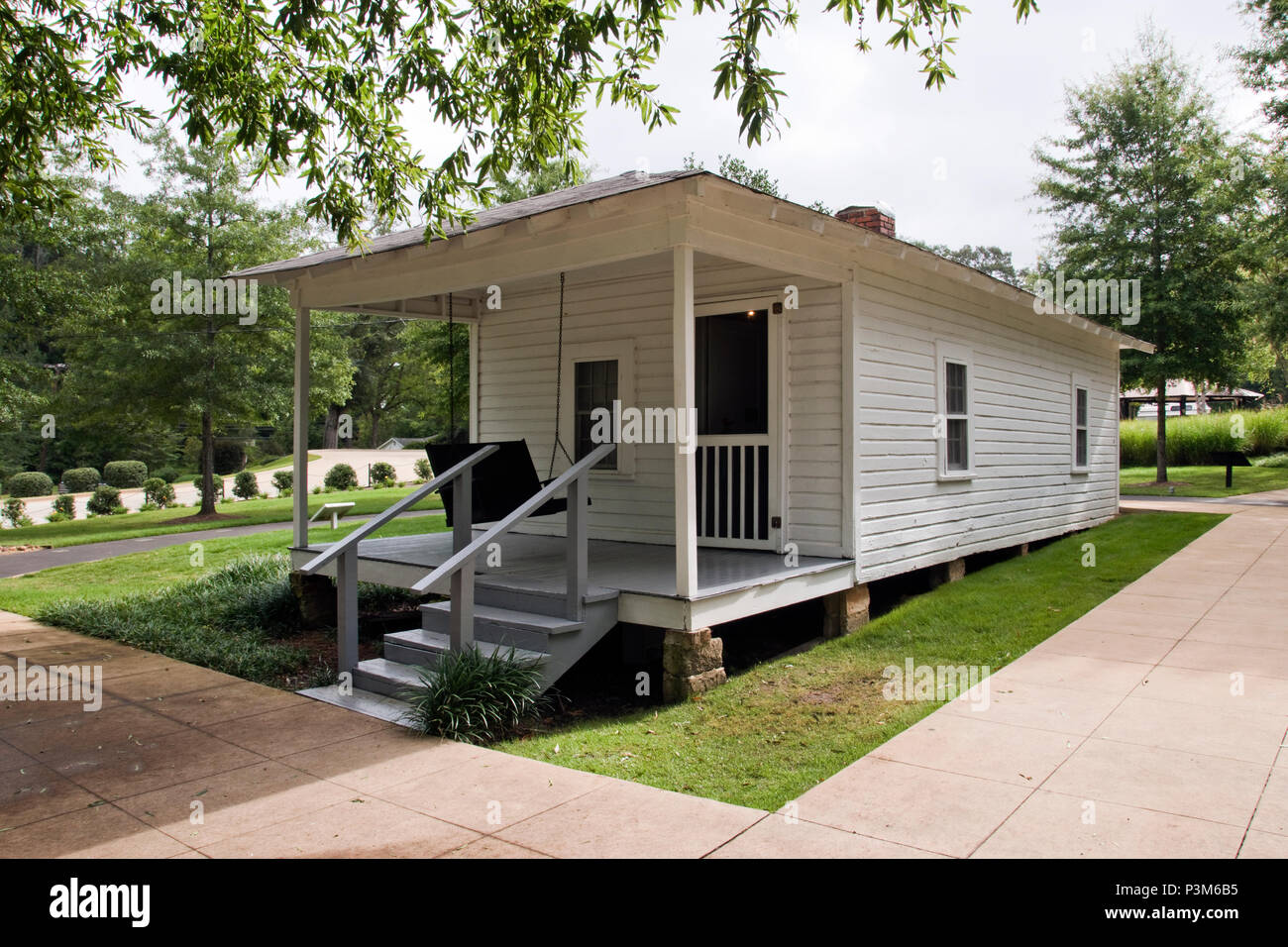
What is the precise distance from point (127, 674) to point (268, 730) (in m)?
2.08

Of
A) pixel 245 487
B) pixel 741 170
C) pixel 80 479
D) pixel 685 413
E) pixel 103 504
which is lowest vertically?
pixel 103 504

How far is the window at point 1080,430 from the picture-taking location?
12093mm

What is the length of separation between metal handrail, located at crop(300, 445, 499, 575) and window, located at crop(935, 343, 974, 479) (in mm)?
→ 4295

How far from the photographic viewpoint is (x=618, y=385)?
8.23 metres

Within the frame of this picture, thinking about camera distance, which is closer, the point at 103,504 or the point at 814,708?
the point at 814,708

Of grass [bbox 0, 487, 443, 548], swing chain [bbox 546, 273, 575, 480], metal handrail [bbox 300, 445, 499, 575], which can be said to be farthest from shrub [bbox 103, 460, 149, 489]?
metal handrail [bbox 300, 445, 499, 575]

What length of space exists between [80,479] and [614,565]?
28.0 meters

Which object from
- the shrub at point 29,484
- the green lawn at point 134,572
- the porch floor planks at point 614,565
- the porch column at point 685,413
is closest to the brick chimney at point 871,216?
the porch floor planks at point 614,565

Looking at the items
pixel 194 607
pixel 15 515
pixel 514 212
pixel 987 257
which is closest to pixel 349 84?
pixel 514 212

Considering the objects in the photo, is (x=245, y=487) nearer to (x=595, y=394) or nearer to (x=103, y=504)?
(x=103, y=504)

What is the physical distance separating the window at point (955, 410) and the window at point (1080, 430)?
412 cm
